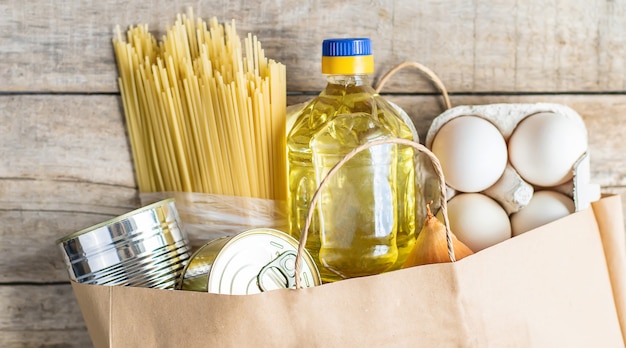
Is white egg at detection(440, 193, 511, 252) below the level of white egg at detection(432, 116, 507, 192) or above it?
below

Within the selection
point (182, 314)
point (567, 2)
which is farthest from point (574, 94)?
point (182, 314)

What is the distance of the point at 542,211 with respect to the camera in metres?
0.86

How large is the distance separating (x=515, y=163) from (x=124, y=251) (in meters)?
0.51

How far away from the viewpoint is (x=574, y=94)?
0.95 meters

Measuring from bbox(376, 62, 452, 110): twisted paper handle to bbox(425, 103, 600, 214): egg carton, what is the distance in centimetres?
4

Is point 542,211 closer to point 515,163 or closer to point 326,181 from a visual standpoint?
point 515,163

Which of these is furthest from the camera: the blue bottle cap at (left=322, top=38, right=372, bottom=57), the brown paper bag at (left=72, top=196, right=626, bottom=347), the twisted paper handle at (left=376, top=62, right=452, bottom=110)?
the twisted paper handle at (left=376, top=62, right=452, bottom=110)

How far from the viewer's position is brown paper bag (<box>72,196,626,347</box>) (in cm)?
69

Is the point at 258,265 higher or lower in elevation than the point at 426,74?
lower

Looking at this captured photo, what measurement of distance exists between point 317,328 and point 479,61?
0.47 meters

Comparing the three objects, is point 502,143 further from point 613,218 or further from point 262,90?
point 262,90

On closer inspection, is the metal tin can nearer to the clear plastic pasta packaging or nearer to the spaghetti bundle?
the spaghetti bundle

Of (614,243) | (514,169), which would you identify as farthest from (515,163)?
(614,243)

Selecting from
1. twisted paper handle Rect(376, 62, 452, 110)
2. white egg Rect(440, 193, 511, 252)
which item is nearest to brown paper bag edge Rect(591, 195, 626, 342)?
white egg Rect(440, 193, 511, 252)
